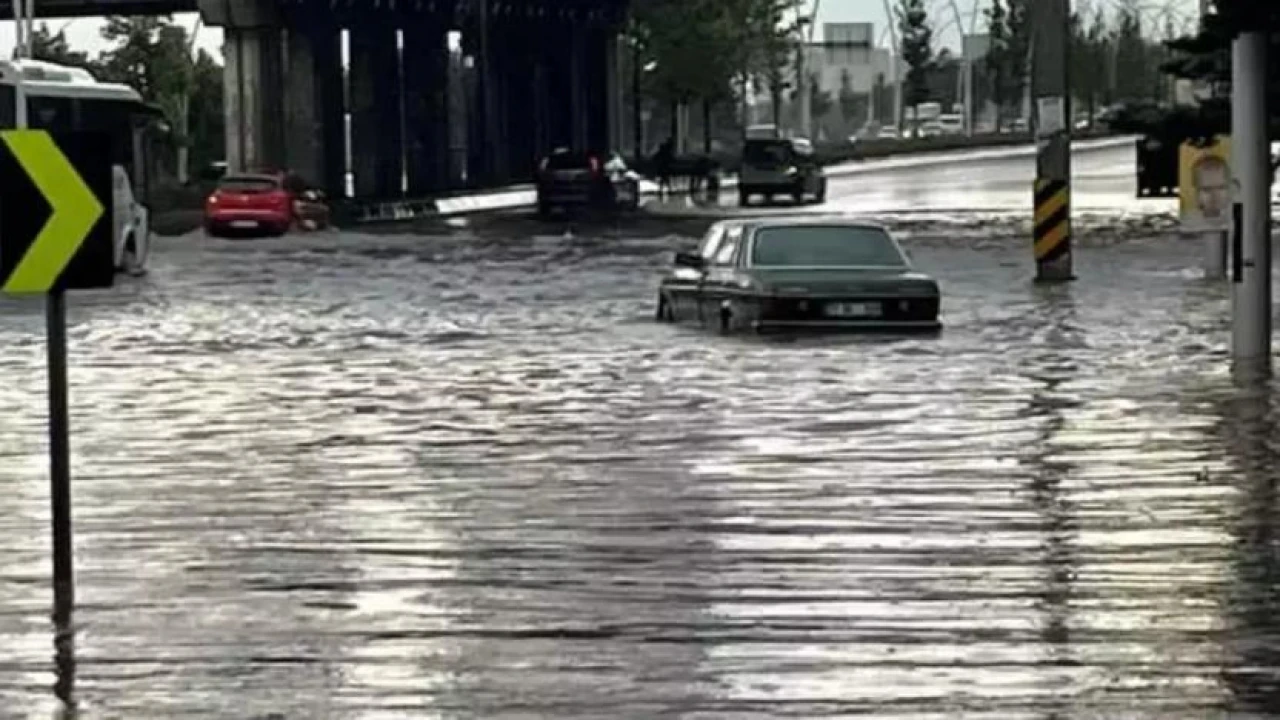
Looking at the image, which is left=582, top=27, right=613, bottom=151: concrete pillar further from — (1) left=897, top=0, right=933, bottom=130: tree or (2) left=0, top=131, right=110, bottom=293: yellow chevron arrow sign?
(2) left=0, top=131, right=110, bottom=293: yellow chevron arrow sign

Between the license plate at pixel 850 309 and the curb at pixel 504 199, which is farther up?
the license plate at pixel 850 309

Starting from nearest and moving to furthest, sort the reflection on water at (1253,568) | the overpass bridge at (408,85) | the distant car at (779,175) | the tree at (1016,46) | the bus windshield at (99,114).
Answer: the reflection on water at (1253,568), the bus windshield at (99,114), the overpass bridge at (408,85), the distant car at (779,175), the tree at (1016,46)

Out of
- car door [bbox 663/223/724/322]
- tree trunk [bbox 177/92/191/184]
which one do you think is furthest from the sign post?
tree trunk [bbox 177/92/191/184]

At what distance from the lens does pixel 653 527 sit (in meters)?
14.1

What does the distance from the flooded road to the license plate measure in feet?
1.56

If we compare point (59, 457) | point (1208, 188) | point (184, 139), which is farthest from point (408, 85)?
point (59, 457)

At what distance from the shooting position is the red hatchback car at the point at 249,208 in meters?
60.1

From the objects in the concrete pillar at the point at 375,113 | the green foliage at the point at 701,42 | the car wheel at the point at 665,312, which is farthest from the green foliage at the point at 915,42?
the car wheel at the point at 665,312

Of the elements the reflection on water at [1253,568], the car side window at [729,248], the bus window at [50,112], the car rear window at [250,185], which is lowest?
the car rear window at [250,185]

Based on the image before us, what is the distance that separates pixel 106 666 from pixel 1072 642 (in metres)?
3.51

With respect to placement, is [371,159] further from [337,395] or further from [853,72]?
[853,72]

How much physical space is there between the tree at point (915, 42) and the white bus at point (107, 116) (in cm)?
9903

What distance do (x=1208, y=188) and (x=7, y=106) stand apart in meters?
20.5

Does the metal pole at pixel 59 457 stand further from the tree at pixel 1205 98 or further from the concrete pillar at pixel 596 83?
the concrete pillar at pixel 596 83
